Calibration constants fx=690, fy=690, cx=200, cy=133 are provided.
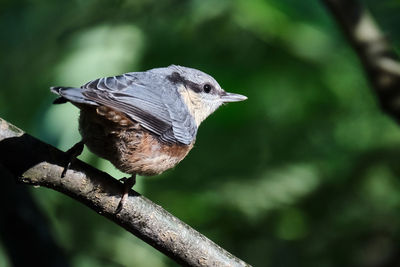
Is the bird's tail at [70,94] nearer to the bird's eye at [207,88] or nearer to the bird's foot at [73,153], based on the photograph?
the bird's foot at [73,153]

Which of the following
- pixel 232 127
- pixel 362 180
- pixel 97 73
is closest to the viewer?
pixel 97 73

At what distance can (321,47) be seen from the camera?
4.17 metres

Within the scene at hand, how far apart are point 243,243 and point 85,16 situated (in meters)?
1.77

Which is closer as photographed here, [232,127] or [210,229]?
[232,127]

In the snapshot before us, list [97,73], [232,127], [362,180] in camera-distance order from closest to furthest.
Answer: [97,73], [232,127], [362,180]

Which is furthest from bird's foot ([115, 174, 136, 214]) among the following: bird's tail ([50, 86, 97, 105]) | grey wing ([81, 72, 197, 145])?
bird's tail ([50, 86, 97, 105])

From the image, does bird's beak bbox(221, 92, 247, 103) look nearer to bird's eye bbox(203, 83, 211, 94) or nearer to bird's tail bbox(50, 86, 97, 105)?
bird's eye bbox(203, 83, 211, 94)

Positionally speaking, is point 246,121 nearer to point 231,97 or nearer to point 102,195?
point 231,97

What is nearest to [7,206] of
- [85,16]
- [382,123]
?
[85,16]

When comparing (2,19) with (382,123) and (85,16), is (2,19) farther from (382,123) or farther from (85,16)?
(382,123)

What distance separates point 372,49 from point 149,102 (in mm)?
1419

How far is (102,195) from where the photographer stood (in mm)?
3066

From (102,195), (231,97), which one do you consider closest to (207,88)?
(231,97)

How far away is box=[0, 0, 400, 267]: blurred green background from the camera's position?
12.8 feet
